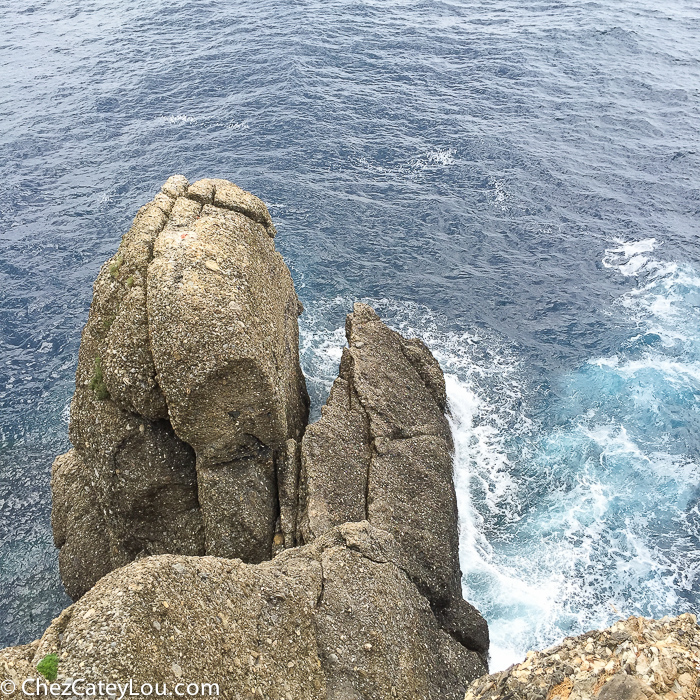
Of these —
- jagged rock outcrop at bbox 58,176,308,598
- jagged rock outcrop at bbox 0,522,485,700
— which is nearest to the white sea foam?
jagged rock outcrop at bbox 0,522,485,700

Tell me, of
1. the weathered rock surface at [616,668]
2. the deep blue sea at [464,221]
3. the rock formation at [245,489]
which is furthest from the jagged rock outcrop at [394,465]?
the weathered rock surface at [616,668]

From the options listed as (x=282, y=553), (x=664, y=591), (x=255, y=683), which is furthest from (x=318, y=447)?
(x=664, y=591)

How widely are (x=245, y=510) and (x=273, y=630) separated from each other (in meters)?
6.66

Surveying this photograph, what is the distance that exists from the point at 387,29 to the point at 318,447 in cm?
6648

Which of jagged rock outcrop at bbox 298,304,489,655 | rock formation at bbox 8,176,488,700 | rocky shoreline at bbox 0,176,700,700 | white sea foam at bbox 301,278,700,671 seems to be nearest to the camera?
rocky shoreline at bbox 0,176,700,700

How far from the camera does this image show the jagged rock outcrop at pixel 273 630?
16078 millimetres

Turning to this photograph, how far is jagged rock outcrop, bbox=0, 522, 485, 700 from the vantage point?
52.7 ft

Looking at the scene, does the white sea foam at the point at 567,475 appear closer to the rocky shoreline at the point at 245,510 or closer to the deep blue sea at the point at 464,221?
the deep blue sea at the point at 464,221

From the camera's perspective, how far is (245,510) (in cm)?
2522

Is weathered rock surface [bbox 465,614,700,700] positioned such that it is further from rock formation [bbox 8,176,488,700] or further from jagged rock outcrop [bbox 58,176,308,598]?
jagged rock outcrop [bbox 58,176,308,598]

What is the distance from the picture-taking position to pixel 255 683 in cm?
1766

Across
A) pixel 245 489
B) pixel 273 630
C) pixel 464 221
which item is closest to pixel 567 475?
pixel 245 489

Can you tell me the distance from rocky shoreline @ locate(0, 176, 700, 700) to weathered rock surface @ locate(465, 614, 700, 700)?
0.26ft

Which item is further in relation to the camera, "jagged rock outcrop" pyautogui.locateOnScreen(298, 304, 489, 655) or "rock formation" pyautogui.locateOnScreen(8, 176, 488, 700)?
"jagged rock outcrop" pyautogui.locateOnScreen(298, 304, 489, 655)
